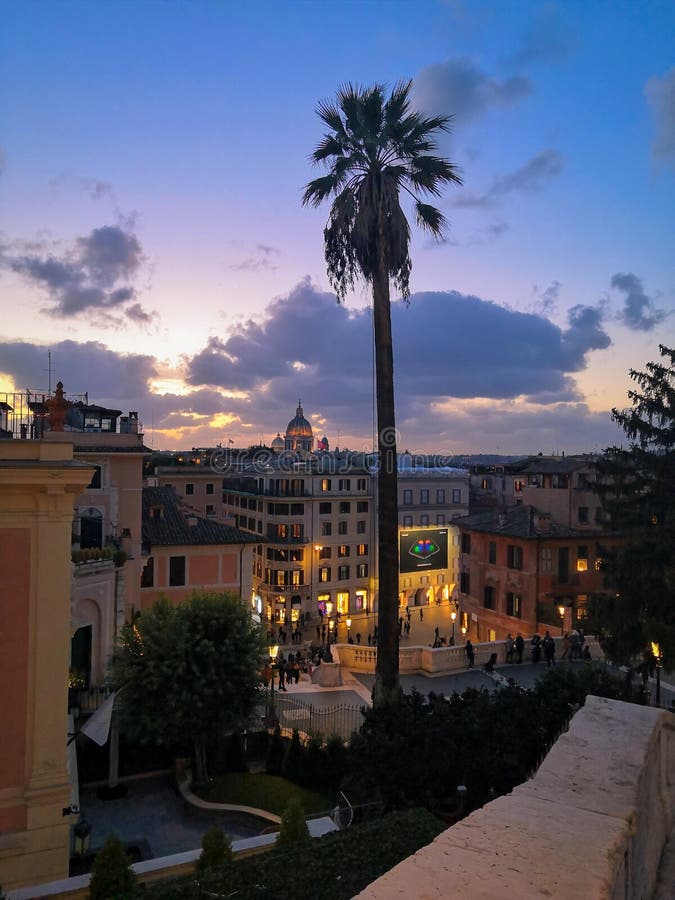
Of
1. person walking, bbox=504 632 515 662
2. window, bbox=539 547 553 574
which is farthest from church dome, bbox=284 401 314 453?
person walking, bbox=504 632 515 662

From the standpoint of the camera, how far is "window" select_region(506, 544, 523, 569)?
124ft

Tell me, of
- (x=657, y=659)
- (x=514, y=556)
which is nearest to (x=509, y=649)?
(x=657, y=659)

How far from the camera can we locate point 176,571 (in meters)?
29.9

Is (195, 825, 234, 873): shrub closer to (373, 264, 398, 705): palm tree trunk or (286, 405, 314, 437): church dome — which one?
(373, 264, 398, 705): palm tree trunk

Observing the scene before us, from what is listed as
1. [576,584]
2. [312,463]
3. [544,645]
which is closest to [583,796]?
[544,645]

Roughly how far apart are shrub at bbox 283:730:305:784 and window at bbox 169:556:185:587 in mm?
14309

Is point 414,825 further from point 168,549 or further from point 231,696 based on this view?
point 168,549

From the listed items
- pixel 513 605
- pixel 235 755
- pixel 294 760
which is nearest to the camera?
pixel 294 760

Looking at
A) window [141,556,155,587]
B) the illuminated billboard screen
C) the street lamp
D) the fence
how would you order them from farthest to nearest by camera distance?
the illuminated billboard screen, window [141,556,155,587], the street lamp, the fence

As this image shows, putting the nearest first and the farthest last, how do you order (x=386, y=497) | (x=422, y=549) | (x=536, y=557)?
(x=386, y=497) < (x=536, y=557) < (x=422, y=549)

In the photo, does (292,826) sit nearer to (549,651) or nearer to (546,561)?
(549,651)

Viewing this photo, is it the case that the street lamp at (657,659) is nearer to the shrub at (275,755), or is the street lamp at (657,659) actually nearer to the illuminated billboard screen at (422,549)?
the shrub at (275,755)

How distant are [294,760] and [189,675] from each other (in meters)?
4.10

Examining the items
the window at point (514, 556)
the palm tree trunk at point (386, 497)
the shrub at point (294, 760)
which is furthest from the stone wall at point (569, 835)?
the window at point (514, 556)
